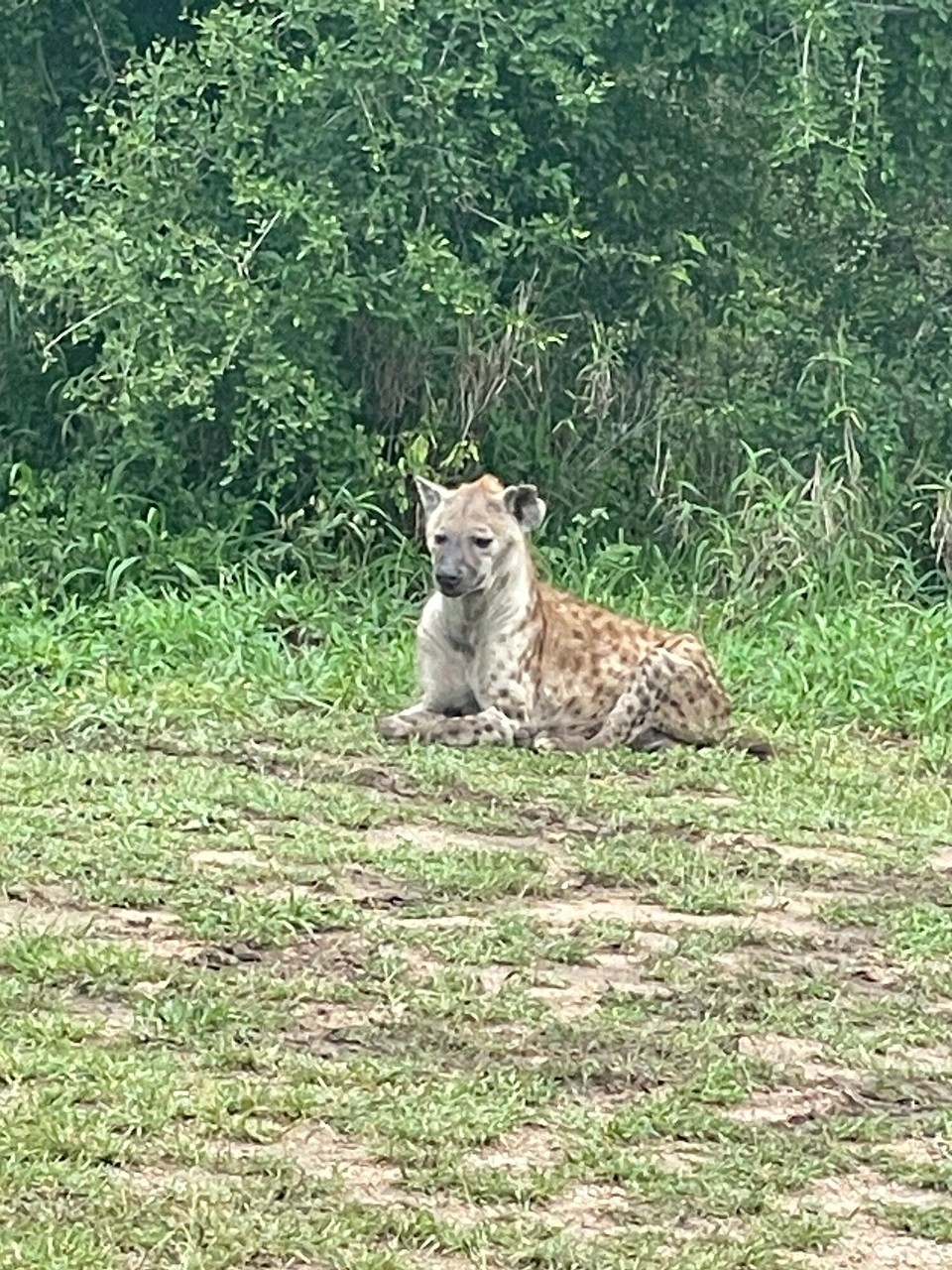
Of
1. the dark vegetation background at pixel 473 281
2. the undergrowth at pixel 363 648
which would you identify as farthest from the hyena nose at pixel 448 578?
the dark vegetation background at pixel 473 281

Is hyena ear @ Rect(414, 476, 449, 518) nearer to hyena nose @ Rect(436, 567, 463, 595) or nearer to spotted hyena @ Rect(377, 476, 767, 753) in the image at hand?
spotted hyena @ Rect(377, 476, 767, 753)

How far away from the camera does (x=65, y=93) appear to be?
1134cm

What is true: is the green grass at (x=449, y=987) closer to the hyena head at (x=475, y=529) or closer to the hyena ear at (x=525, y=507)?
the hyena head at (x=475, y=529)

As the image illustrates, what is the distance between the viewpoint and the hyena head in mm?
8438

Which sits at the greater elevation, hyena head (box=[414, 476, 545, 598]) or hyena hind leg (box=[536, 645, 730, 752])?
hyena head (box=[414, 476, 545, 598])

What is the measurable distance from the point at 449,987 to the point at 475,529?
12.0ft

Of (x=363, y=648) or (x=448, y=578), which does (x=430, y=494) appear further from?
(x=363, y=648)

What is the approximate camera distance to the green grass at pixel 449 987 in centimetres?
387

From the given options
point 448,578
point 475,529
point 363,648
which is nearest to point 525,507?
point 475,529

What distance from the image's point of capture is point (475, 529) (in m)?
8.55

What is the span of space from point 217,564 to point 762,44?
10.6 feet

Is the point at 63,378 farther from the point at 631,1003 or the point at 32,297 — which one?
the point at 631,1003

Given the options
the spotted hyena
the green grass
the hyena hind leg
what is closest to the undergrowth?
the green grass

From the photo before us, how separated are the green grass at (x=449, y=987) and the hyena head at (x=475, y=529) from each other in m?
0.57
